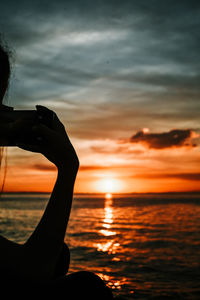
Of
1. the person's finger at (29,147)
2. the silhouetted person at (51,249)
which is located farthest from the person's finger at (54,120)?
the person's finger at (29,147)

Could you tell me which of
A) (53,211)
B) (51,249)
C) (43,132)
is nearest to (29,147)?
(43,132)

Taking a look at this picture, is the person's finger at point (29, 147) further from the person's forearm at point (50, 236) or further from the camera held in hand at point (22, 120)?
the person's forearm at point (50, 236)

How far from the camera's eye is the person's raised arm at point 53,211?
111 cm

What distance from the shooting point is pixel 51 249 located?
1119 millimetres

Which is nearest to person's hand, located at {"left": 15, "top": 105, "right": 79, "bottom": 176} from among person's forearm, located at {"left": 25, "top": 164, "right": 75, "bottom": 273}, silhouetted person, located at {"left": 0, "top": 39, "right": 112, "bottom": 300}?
silhouetted person, located at {"left": 0, "top": 39, "right": 112, "bottom": 300}

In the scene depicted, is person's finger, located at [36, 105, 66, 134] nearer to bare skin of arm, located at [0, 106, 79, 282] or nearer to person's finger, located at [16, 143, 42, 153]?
bare skin of arm, located at [0, 106, 79, 282]

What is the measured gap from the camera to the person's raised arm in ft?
3.66

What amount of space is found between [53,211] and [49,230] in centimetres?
7

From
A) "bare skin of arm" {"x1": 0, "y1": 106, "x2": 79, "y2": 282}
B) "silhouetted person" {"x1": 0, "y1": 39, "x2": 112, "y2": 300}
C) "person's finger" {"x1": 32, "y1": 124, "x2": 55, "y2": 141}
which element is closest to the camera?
"silhouetted person" {"x1": 0, "y1": 39, "x2": 112, "y2": 300}

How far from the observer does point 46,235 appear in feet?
3.67

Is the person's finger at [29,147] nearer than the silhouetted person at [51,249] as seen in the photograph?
Answer: No

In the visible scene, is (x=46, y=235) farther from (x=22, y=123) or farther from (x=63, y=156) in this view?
(x=22, y=123)

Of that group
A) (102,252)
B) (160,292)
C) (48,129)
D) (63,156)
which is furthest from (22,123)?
(102,252)

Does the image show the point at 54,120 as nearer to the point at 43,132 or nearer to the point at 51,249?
the point at 43,132
